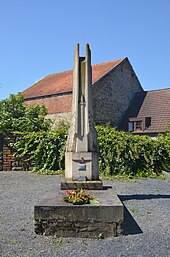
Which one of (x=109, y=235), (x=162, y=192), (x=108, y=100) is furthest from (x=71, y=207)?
(x=108, y=100)

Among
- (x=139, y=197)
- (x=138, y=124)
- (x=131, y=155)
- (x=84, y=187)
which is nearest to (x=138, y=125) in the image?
(x=138, y=124)

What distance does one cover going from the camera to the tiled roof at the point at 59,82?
24.5 metres

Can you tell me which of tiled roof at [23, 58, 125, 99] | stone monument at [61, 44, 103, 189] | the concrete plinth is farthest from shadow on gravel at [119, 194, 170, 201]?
tiled roof at [23, 58, 125, 99]

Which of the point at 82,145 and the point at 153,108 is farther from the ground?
the point at 153,108

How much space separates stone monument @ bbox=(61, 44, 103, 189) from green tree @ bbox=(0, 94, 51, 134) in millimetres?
8299

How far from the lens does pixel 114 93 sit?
84.9ft

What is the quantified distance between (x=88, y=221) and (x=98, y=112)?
19658 millimetres

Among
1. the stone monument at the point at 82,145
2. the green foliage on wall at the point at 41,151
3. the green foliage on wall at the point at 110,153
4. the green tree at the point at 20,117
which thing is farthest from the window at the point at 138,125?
the stone monument at the point at 82,145

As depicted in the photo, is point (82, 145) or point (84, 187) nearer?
point (84, 187)

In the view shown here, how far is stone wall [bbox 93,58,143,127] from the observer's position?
78.3 feet

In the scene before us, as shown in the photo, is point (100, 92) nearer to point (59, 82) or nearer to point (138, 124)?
point (138, 124)

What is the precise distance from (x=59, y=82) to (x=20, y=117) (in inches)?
445

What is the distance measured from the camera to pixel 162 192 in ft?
26.7

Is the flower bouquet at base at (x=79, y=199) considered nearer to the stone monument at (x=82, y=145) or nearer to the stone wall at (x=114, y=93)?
the stone monument at (x=82, y=145)
